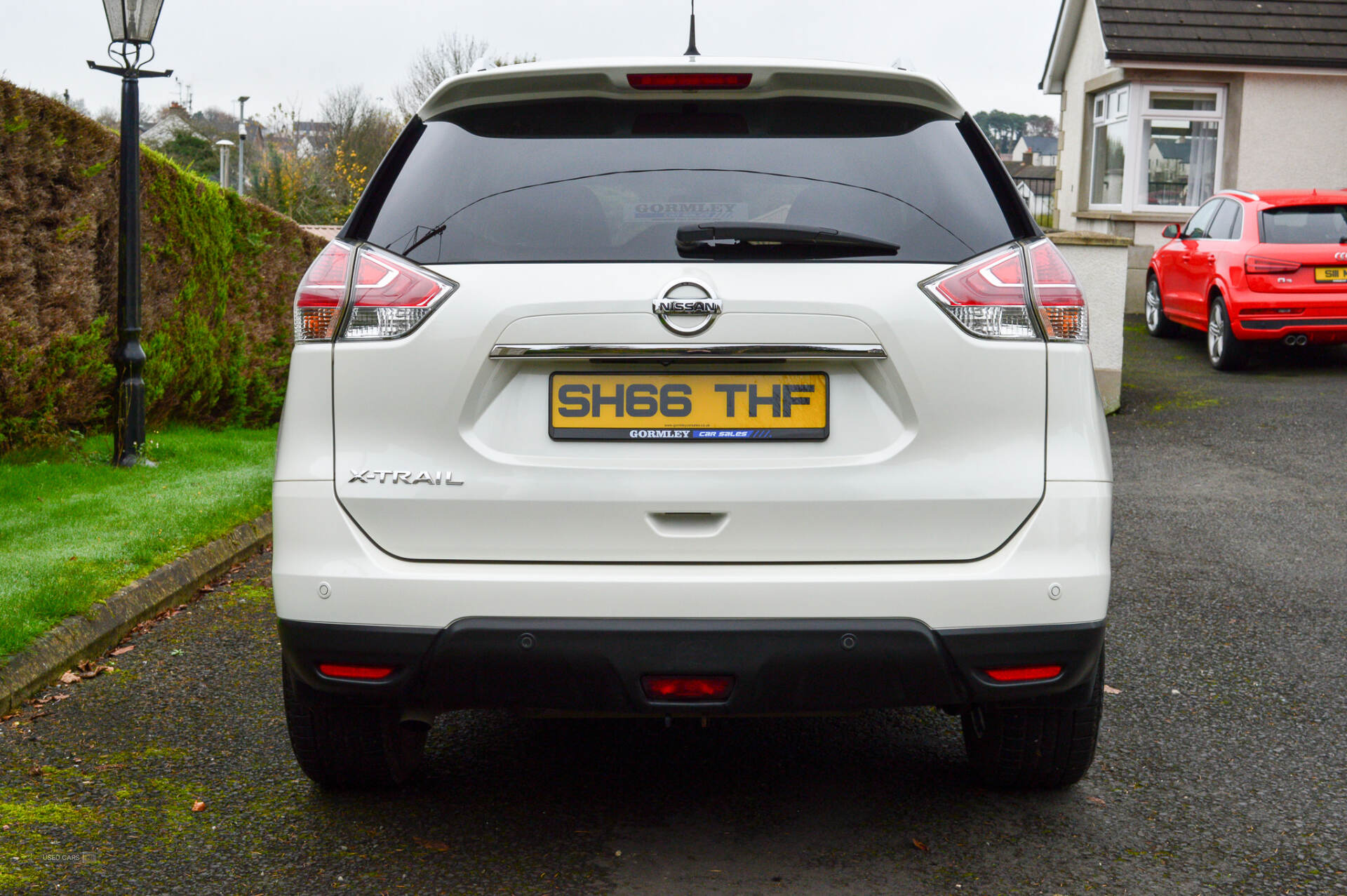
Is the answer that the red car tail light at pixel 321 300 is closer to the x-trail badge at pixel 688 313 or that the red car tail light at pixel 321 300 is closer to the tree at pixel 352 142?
the x-trail badge at pixel 688 313

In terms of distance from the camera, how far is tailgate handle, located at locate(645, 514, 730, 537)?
2840 millimetres

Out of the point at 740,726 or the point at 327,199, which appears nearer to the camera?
the point at 740,726

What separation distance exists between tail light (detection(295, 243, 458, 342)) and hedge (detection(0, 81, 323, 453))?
5.21 meters

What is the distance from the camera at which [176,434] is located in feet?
32.2

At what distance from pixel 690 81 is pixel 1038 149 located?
413 feet

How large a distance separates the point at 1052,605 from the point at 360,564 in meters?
1.43

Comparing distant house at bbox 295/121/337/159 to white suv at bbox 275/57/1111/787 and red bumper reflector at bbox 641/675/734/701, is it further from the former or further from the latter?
red bumper reflector at bbox 641/675/734/701

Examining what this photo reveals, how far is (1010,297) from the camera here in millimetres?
2957

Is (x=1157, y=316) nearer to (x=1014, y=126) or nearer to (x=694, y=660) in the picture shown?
(x=694, y=660)

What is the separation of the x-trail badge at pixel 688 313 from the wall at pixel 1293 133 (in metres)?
21.5

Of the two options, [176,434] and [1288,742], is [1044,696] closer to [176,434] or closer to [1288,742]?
[1288,742]

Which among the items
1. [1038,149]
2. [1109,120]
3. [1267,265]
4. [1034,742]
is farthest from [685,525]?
[1038,149]

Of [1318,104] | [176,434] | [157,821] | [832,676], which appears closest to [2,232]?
[176,434]

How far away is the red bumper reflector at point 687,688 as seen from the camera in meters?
2.88
